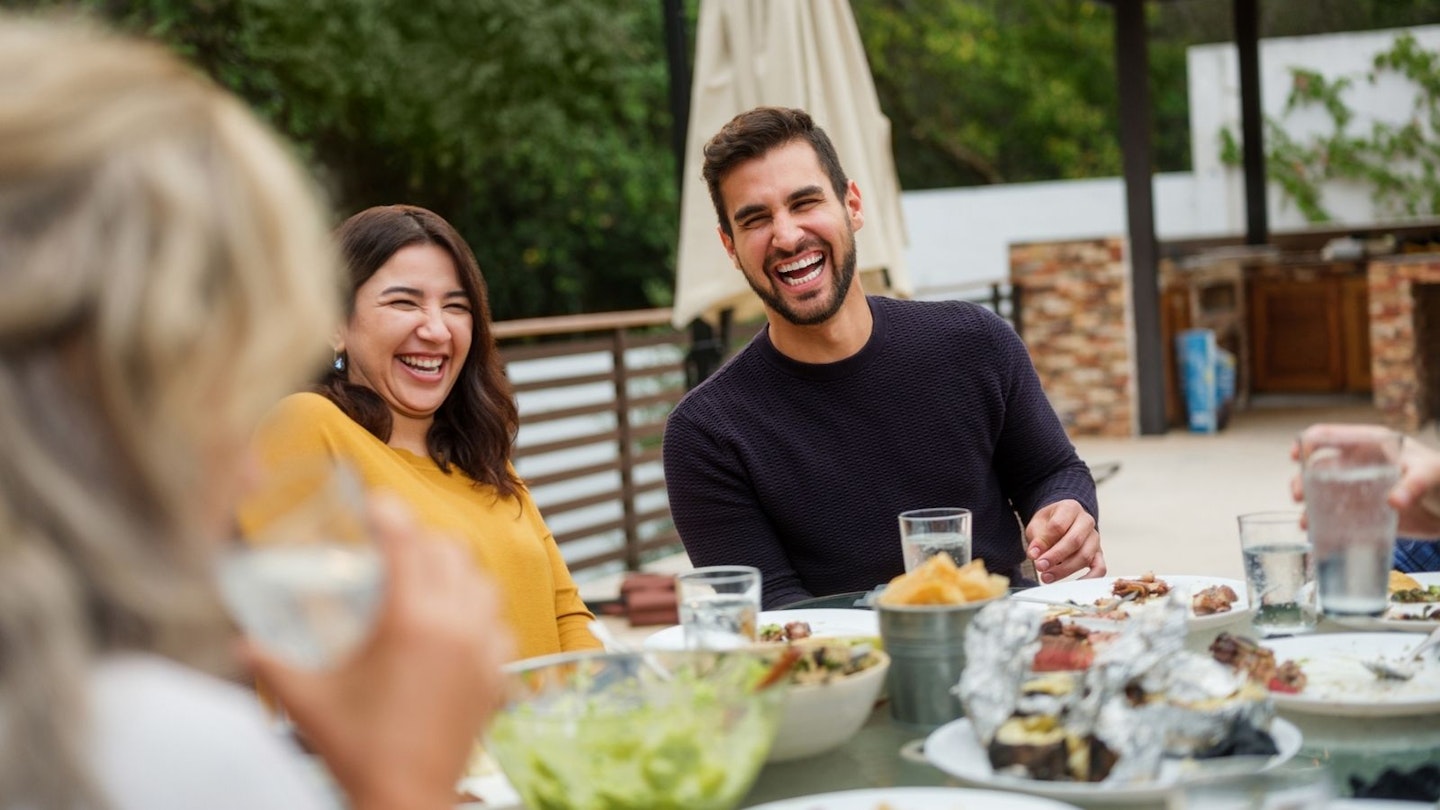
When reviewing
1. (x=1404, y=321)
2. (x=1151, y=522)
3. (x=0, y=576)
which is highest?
(x=0, y=576)

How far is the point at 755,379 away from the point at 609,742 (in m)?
1.63

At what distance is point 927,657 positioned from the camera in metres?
1.51

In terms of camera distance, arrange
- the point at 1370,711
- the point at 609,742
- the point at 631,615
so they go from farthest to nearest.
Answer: the point at 631,615, the point at 1370,711, the point at 609,742

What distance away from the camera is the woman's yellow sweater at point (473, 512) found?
2.28 m

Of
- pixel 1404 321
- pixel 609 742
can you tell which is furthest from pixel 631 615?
pixel 1404 321

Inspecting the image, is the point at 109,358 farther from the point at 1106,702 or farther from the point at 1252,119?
the point at 1252,119

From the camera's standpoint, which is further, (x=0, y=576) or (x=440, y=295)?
(x=440, y=295)

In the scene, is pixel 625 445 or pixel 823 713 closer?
pixel 823 713

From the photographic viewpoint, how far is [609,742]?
1144 millimetres

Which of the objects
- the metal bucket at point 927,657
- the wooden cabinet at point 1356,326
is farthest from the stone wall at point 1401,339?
the metal bucket at point 927,657

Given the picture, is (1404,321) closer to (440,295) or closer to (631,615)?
(631,615)

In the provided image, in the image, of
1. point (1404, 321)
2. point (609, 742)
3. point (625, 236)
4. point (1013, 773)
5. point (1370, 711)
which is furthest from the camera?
point (625, 236)

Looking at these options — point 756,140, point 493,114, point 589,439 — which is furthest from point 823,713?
point 493,114

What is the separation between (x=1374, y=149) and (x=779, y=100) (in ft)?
34.5
